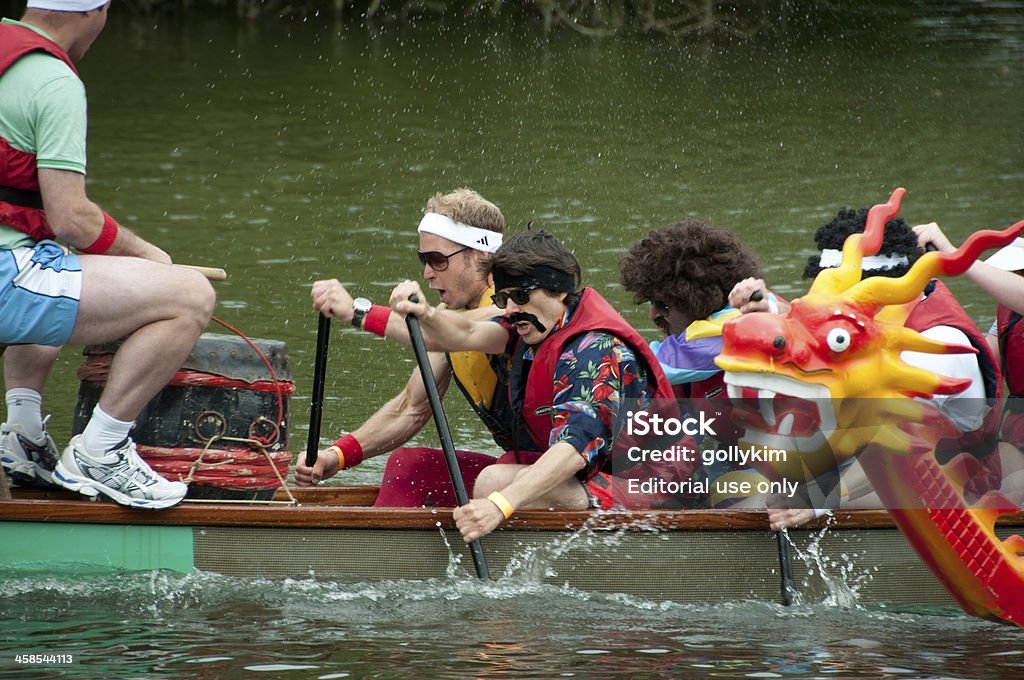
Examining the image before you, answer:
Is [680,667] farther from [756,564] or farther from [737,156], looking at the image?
[737,156]

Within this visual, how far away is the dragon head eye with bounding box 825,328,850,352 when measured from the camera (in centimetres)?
466

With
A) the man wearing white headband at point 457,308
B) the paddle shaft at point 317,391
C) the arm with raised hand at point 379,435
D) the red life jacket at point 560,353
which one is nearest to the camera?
the red life jacket at point 560,353

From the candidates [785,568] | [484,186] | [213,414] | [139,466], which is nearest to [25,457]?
[139,466]

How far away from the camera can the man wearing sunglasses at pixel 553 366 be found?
5.33 m

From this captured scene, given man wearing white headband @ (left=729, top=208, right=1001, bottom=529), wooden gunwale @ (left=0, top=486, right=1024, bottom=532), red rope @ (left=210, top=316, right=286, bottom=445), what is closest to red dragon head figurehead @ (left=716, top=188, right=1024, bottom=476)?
man wearing white headband @ (left=729, top=208, right=1001, bottom=529)

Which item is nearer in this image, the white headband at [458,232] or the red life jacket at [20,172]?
the red life jacket at [20,172]

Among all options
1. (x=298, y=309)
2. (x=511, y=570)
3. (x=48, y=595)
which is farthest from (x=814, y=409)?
(x=298, y=309)

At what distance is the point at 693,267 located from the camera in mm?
5582

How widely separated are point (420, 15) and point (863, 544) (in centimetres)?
2258

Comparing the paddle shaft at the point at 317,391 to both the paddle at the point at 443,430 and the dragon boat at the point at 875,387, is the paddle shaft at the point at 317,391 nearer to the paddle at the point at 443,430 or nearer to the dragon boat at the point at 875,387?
the paddle at the point at 443,430

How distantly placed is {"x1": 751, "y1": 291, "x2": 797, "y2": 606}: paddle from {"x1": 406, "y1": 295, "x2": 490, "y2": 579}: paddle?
3.27 ft

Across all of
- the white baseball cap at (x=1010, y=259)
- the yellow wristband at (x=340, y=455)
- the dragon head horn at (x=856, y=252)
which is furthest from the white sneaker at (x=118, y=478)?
the white baseball cap at (x=1010, y=259)

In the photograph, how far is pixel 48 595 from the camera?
5672mm

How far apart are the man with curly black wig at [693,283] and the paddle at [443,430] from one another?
0.78 m
